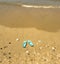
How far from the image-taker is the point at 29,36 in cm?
554

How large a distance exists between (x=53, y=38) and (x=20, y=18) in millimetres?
2327

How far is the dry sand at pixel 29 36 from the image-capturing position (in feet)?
14.4

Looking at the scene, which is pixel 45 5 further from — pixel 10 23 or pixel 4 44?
pixel 4 44

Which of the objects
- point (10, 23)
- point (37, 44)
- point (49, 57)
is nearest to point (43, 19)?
point (10, 23)

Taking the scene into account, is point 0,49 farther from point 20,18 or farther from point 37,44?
point 20,18

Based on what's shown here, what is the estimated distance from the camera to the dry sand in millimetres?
4379

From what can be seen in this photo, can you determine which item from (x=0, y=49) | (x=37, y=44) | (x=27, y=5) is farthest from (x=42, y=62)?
(x=27, y=5)

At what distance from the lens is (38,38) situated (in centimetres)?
542

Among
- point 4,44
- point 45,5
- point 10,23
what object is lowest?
point 45,5

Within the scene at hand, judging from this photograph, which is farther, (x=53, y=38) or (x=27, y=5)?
(x=27, y=5)

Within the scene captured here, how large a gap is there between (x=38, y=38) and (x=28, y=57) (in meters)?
1.13

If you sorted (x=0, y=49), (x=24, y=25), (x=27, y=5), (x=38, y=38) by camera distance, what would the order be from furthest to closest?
(x=27, y=5), (x=24, y=25), (x=38, y=38), (x=0, y=49)

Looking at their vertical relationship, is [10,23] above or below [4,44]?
below

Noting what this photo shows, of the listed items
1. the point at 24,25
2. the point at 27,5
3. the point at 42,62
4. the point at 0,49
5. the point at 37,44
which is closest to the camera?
the point at 42,62
